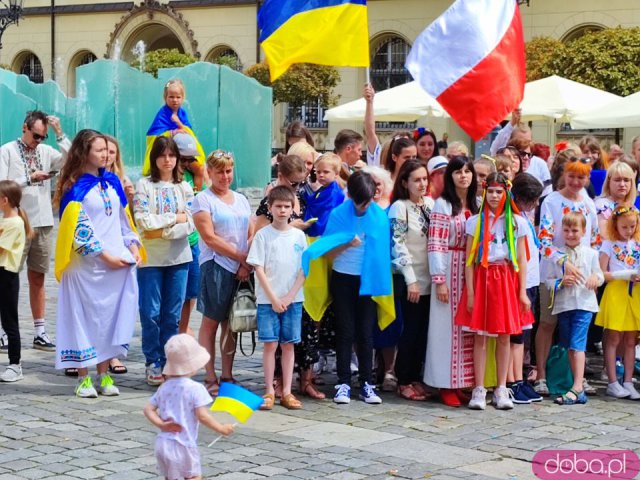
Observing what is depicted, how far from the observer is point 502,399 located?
775cm

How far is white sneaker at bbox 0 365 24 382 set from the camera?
8.32 meters

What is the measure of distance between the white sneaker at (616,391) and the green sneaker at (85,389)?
3.64 meters

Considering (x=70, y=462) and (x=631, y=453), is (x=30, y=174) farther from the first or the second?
(x=631, y=453)

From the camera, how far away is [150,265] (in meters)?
8.24

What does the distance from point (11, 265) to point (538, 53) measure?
24285 millimetres

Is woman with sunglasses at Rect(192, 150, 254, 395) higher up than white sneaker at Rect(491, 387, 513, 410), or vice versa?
woman with sunglasses at Rect(192, 150, 254, 395)

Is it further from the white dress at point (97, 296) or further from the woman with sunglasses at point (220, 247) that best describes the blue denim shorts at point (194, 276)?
the white dress at point (97, 296)

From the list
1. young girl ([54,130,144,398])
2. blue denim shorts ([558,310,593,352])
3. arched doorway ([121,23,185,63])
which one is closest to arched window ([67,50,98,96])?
arched doorway ([121,23,185,63])

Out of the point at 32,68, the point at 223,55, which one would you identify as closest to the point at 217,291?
the point at 223,55

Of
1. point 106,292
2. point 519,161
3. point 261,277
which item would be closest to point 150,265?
point 106,292

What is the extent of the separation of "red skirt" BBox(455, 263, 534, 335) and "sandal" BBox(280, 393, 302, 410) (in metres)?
1.25

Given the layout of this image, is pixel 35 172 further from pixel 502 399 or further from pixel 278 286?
pixel 502 399

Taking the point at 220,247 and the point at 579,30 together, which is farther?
the point at 579,30

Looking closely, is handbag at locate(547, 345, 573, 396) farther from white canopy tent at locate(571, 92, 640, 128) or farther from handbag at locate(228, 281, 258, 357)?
white canopy tent at locate(571, 92, 640, 128)
